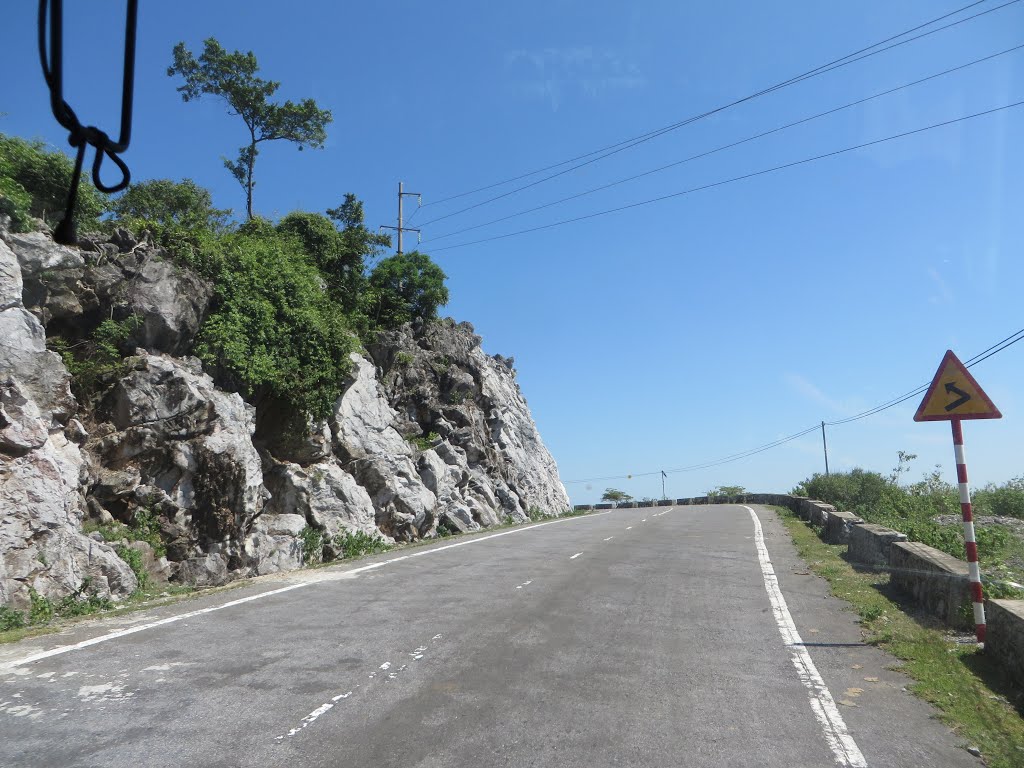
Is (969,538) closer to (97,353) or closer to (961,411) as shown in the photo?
(961,411)

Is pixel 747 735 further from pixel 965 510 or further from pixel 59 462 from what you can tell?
pixel 59 462

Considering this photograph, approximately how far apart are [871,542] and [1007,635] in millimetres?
7744

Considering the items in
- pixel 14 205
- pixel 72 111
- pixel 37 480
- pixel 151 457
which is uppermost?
pixel 14 205

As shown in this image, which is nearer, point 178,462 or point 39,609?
point 39,609

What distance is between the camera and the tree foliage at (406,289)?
3359cm

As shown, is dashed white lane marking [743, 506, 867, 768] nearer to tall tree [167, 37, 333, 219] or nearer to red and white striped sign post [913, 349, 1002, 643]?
red and white striped sign post [913, 349, 1002, 643]

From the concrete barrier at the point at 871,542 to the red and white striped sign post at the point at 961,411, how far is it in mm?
4766

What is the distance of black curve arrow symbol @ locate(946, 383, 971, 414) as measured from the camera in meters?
8.19

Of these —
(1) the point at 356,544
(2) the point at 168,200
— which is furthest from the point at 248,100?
(1) the point at 356,544

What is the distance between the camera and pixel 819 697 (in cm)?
610

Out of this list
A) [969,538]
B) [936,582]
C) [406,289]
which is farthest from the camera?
[406,289]

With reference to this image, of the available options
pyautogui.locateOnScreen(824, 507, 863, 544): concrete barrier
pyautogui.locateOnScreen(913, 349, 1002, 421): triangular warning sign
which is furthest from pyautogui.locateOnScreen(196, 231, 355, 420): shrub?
pyautogui.locateOnScreen(913, 349, 1002, 421): triangular warning sign

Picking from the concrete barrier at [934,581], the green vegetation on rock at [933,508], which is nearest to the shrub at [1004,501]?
the green vegetation on rock at [933,508]

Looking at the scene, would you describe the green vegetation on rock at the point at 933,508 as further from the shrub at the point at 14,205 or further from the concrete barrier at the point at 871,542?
the shrub at the point at 14,205
